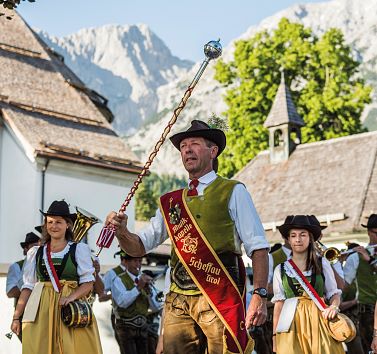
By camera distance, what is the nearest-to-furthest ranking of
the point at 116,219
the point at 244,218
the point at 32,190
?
the point at 116,219
the point at 244,218
the point at 32,190

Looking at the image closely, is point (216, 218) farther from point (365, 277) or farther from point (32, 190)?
point (32, 190)

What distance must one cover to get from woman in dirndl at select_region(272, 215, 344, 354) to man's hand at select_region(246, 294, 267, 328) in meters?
2.86

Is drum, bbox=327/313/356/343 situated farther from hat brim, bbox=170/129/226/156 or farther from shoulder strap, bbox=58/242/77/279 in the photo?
hat brim, bbox=170/129/226/156

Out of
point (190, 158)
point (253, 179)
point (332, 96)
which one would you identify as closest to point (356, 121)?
point (332, 96)

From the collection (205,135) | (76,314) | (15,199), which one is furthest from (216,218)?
(15,199)

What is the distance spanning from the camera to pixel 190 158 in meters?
6.22

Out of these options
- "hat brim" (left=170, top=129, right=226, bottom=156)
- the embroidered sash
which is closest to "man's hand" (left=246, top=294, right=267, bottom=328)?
the embroidered sash

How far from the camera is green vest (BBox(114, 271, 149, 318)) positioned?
13133mm

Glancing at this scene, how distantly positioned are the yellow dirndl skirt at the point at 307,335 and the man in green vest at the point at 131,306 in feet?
15.2

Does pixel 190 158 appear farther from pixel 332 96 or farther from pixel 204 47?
pixel 332 96

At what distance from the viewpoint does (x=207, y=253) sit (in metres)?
6.02

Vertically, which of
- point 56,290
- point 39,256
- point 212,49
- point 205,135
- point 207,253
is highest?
point 212,49

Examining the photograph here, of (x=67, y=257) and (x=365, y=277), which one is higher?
(x=365, y=277)

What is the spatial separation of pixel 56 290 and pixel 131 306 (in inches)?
190
